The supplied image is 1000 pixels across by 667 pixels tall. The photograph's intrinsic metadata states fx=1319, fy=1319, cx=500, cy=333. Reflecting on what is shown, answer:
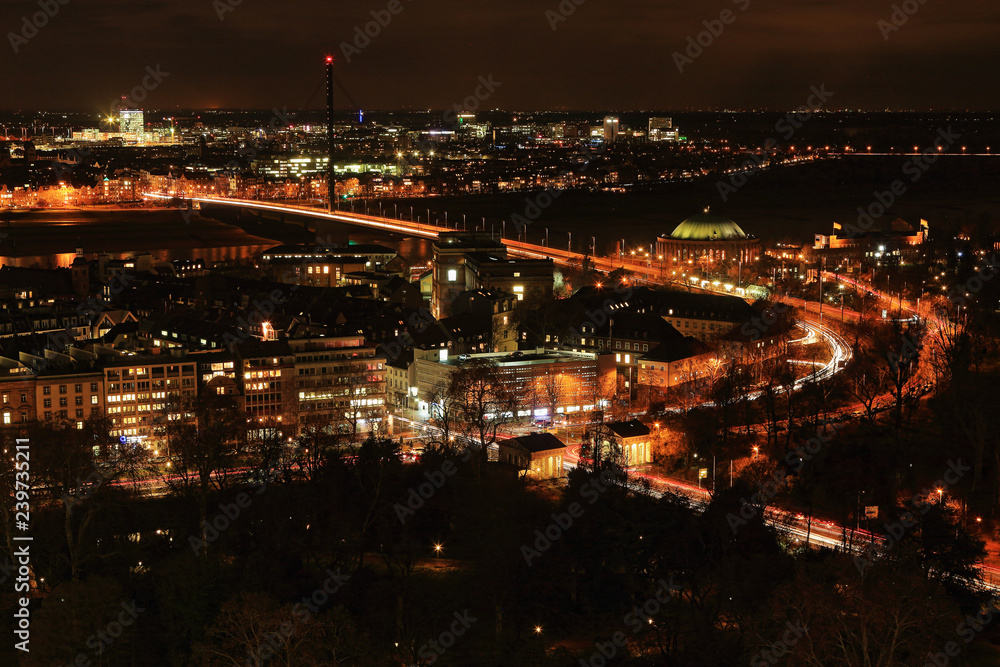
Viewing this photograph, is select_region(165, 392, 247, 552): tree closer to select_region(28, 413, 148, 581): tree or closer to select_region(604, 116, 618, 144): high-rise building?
select_region(28, 413, 148, 581): tree

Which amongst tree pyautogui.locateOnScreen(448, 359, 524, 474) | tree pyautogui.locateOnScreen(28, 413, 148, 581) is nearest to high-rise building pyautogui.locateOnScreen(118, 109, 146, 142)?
tree pyautogui.locateOnScreen(448, 359, 524, 474)

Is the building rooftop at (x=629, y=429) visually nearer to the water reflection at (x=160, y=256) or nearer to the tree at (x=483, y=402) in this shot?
the tree at (x=483, y=402)

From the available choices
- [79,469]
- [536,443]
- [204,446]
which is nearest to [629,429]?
[536,443]

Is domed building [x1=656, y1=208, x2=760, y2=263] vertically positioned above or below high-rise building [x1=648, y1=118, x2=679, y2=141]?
below

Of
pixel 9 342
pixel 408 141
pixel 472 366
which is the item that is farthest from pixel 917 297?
pixel 408 141

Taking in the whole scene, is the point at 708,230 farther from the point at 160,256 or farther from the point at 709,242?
the point at 160,256

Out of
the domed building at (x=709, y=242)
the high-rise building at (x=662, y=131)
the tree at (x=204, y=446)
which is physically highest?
the high-rise building at (x=662, y=131)

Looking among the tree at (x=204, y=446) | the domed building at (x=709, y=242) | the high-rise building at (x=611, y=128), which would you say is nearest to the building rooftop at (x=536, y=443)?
the tree at (x=204, y=446)

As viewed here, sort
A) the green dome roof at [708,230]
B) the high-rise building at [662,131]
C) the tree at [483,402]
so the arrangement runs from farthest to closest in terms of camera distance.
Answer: the high-rise building at [662,131]
the green dome roof at [708,230]
the tree at [483,402]
